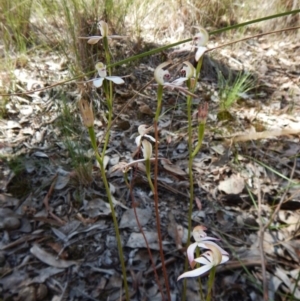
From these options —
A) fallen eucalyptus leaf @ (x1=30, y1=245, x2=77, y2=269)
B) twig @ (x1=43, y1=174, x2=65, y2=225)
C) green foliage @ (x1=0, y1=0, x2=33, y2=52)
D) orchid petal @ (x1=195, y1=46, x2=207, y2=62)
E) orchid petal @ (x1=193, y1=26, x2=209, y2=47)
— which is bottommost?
fallen eucalyptus leaf @ (x1=30, y1=245, x2=77, y2=269)

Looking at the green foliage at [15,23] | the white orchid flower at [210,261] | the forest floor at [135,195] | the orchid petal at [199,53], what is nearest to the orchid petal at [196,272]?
the white orchid flower at [210,261]

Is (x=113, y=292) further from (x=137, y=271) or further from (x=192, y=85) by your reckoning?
(x=192, y=85)

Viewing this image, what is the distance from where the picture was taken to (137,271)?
1089 mm

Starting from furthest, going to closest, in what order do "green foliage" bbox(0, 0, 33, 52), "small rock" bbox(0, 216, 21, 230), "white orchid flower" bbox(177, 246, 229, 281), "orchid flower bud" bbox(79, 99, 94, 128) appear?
"green foliage" bbox(0, 0, 33, 52) < "small rock" bbox(0, 216, 21, 230) < "orchid flower bud" bbox(79, 99, 94, 128) < "white orchid flower" bbox(177, 246, 229, 281)

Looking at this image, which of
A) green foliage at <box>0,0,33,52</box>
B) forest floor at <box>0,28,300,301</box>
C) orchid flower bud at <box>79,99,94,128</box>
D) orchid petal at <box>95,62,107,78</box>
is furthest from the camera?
green foliage at <box>0,0,33,52</box>

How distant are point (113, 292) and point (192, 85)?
679 millimetres

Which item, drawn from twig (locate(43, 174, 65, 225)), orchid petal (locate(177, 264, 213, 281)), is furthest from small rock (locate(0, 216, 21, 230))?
orchid petal (locate(177, 264, 213, 281))

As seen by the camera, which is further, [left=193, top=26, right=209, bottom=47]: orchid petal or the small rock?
the small rock

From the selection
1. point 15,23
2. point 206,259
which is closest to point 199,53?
point 206,259

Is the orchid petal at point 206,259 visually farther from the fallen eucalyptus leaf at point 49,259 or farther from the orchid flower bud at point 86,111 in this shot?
the fallen eucalyptus leaf at point 49,259

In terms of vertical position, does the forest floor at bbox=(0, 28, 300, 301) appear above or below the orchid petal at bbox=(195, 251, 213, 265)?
below

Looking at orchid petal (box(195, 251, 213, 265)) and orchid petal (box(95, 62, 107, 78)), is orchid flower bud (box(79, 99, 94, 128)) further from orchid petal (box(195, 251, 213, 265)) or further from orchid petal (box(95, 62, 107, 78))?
orchid petal (box(195, 251, 213, 265))

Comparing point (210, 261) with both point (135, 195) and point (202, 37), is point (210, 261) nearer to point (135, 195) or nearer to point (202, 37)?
point (202, 37)

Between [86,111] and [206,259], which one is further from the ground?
[86,111]
